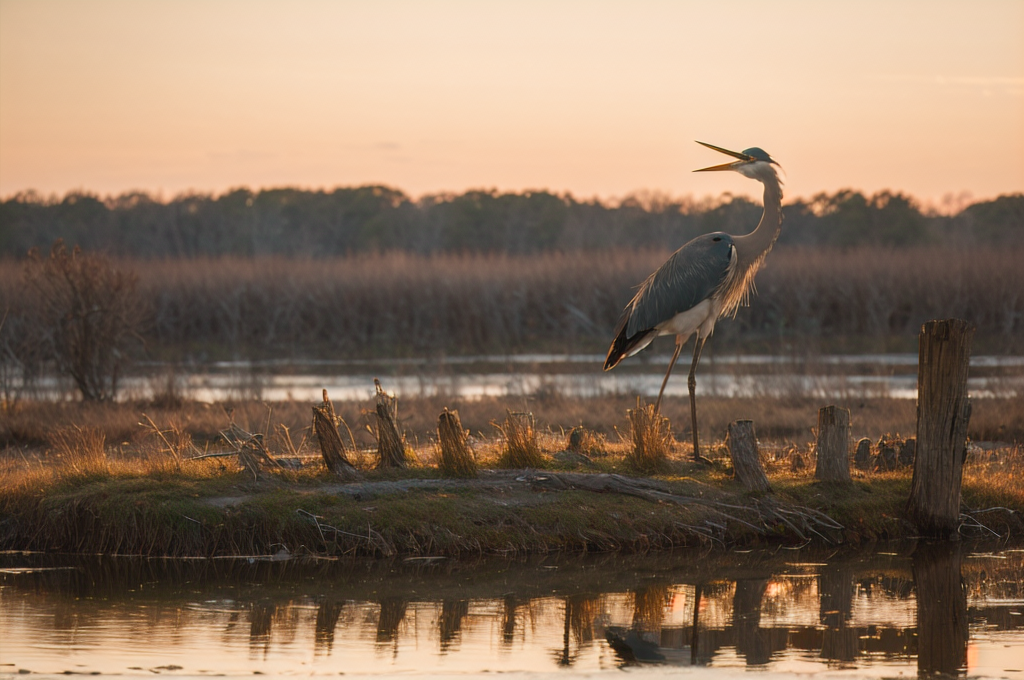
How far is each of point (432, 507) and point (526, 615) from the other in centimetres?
157

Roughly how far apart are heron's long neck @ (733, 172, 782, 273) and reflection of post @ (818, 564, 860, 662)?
3.26m

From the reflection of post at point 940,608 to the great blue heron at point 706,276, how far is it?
7.92 ft

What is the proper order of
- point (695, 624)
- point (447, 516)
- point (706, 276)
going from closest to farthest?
→ point (695, 624) < point (447, 516) < point (706, 276)

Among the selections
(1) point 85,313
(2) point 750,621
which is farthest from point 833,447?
(1) point 85,313

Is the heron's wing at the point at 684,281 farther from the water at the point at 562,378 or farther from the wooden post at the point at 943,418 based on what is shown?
the water at the point at 562,378

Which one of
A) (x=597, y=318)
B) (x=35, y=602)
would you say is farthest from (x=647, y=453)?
(x=597, y=318)

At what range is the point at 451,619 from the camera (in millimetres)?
6883

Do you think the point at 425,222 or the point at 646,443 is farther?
the point at 425,222

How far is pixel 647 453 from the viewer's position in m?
9.23

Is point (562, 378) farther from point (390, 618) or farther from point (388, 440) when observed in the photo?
point (390, 618)

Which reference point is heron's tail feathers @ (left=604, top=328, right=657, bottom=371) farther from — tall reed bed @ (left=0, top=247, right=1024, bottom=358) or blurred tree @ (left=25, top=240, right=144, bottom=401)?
tall reed bed @ (left=0, top=247, right=1024, bottom=358)

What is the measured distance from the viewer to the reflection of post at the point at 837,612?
622cm

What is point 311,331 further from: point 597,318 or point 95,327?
point 95,327

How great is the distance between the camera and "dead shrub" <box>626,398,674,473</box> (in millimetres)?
9203
